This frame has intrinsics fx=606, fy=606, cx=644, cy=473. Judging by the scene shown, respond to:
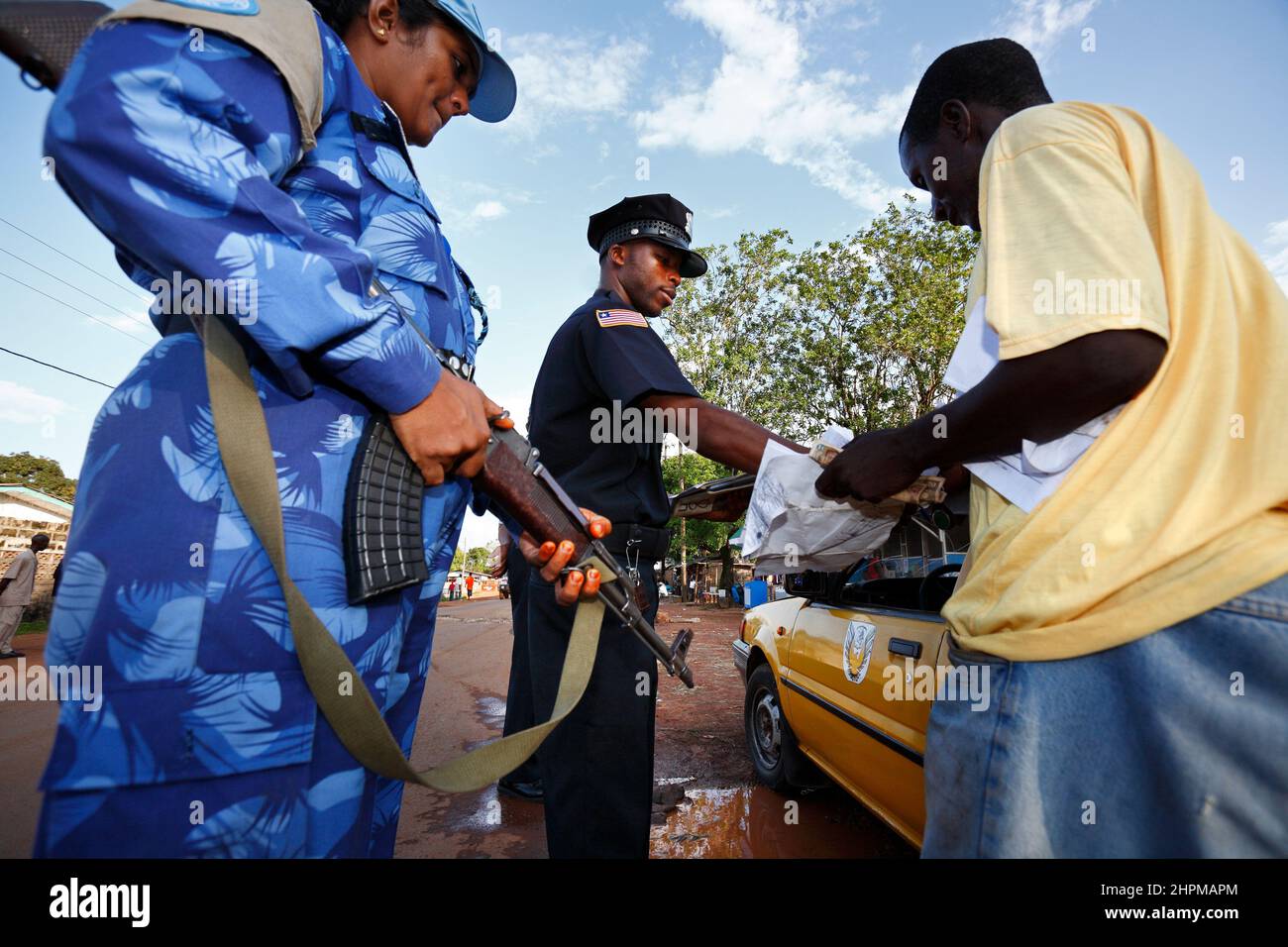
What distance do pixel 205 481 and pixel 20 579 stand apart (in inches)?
455

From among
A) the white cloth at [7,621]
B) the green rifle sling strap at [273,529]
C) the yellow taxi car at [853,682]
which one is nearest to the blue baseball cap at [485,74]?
the green rifle sling strap at [273,529]

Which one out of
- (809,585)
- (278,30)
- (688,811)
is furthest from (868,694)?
(278,30)

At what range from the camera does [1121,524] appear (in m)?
1.06

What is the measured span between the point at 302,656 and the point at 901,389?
62.4 feet

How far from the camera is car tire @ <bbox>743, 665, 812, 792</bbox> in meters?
4.01

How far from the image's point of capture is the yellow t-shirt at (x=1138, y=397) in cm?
102

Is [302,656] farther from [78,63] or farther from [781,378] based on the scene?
[781,378]

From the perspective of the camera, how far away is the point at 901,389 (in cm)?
1797

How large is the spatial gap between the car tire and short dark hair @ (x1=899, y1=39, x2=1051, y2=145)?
140 inches

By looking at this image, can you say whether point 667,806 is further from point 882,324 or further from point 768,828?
point 882,324

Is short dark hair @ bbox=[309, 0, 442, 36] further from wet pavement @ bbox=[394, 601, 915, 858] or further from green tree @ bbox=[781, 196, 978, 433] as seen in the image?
green tree @ bbox=[781, 196, 978, 433]

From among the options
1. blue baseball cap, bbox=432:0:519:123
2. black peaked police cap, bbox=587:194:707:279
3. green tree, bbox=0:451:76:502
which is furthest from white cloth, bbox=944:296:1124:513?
green tree, bbox=0:451:76:502

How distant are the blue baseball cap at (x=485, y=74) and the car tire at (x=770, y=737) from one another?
12.2ft

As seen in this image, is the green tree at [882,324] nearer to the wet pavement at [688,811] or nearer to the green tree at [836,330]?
the green tree at [836,330]
